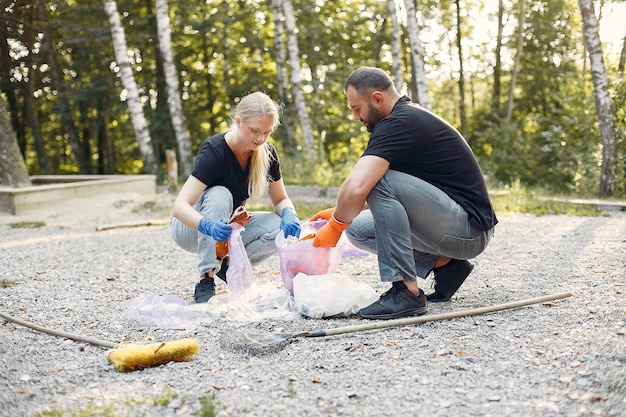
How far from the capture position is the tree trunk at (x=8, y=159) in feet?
32.6

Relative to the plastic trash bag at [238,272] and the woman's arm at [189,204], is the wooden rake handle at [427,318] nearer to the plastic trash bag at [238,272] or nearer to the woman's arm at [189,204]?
the plastic trash bag at [238,272]

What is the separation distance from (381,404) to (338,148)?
59.2 feet

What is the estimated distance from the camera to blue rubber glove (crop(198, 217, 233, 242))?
336 centimetres

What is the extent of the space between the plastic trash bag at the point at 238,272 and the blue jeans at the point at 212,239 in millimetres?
123

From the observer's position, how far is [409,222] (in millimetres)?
3186

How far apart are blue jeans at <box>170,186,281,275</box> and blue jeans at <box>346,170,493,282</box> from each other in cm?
87

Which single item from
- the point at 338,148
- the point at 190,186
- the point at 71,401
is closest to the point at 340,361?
the point at 71,401

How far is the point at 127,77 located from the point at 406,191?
10512 mm

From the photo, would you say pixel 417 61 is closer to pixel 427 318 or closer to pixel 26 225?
pixel 26 225

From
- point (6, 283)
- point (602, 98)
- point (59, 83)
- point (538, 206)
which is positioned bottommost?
point (538, 206)

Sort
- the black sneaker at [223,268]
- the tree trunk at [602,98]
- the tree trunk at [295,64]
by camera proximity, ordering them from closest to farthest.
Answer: the black sneaker at [223,268] → the tree trunk at [602,98] → the tree trunk at [295,64]

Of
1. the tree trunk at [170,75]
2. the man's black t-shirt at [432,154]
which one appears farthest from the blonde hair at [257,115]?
the tree trunk at [170,75]

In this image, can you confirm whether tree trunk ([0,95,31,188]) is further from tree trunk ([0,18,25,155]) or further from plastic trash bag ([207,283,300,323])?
plastic trash bag ([207,283,300,323])

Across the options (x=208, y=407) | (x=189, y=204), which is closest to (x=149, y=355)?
(x=208, y=407)
